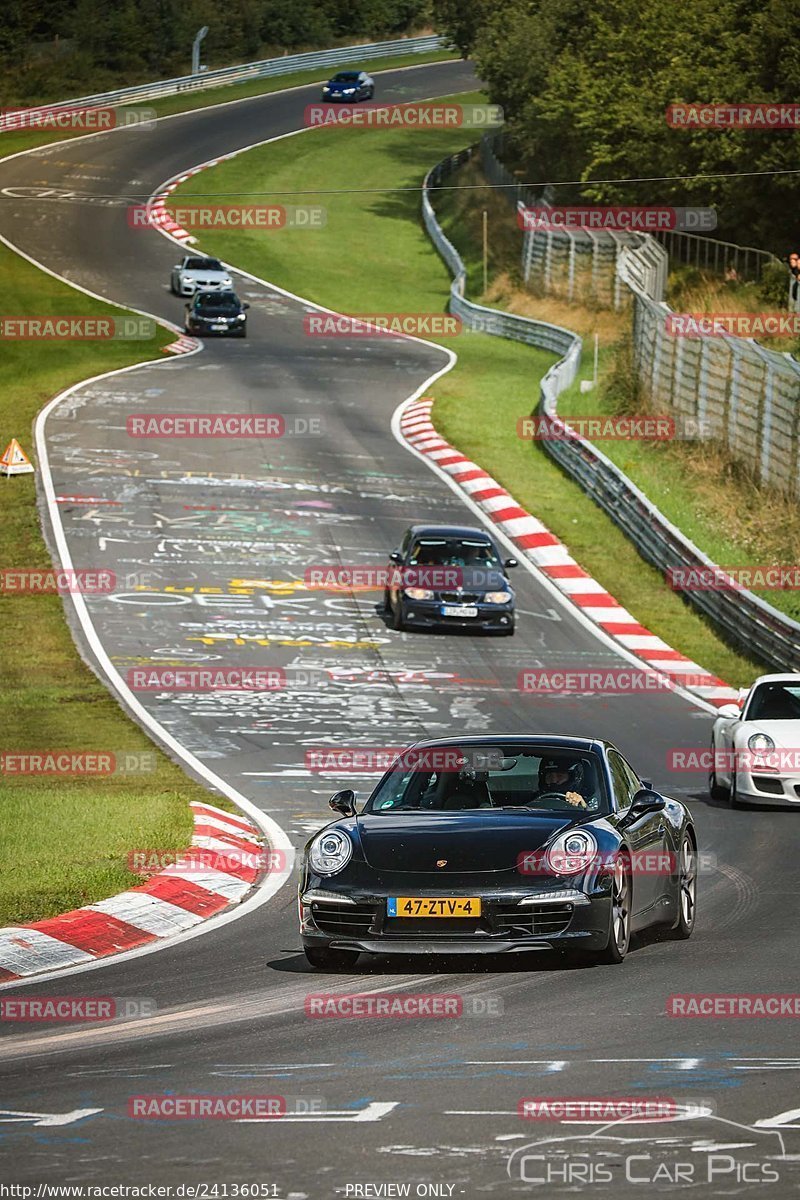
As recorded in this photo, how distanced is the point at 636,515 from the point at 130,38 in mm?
75246

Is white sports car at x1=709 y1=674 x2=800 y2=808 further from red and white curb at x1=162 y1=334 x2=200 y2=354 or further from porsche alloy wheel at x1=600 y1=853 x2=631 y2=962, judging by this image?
red and white curb at x1=162 y1=334 x2=200 y2=354

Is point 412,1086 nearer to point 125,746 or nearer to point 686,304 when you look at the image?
point 125,746

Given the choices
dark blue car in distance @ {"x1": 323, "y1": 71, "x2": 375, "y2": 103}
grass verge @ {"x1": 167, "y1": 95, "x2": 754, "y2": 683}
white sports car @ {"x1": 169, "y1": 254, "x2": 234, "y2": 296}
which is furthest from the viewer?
dark blue car in distance @ {"x1": 323, "y1": 71, "x2": 375, "y2": 103}

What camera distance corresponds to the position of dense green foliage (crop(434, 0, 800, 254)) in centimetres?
5347

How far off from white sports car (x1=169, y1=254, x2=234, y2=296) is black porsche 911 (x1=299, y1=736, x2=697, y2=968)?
4935cm

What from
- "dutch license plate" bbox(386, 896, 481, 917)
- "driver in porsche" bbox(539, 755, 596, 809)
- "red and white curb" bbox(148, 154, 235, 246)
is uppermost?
"driver in porsche" bbox(539, 755, 596, 809)

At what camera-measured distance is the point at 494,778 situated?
11719 millimetres

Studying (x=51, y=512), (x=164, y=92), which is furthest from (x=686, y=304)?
(x=164, y=92)

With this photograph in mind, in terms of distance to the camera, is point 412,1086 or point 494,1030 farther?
point 494,1030

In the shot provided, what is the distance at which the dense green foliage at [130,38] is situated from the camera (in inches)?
3905

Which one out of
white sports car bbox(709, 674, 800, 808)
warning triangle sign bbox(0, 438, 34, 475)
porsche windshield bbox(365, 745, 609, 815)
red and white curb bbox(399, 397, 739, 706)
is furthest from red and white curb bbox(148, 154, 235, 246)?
porsche windshield bbox(365, 745, 609, 815)

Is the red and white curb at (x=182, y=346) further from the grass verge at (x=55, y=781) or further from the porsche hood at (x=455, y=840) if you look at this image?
the porsche hood at (x=455, y=840)

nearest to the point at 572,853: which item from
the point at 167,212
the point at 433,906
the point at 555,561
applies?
the point at 433,906

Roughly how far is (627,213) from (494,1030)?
5571cm
